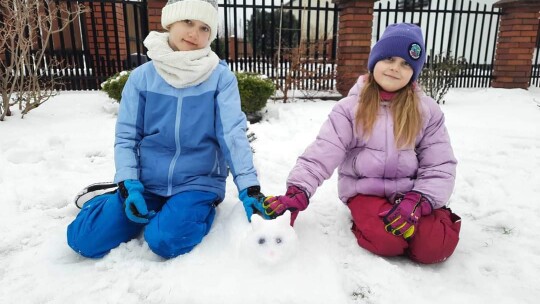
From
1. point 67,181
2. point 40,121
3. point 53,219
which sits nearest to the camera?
point 53,219

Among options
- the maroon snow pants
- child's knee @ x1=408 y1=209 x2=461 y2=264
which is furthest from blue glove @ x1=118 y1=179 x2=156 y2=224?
child's knee @ x1=408 y1=209 x2=461 y2=264

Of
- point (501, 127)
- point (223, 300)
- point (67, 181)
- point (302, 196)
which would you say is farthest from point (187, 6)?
point (501, 127)

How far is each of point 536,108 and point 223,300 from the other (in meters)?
7.19

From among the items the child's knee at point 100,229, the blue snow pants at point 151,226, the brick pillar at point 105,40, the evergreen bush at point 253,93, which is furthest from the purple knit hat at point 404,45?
the brick pillar at point 105,40

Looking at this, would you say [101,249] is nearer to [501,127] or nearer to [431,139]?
[431,139]

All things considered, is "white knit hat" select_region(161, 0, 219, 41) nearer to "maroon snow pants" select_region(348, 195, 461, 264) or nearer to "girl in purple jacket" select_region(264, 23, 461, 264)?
"girl in purple jacket" select_region(264, 23, 461, 264)

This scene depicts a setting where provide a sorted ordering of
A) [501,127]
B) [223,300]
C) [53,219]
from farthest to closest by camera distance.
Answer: [501,127] → [53,219] → [223,300]

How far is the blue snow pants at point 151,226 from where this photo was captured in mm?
1823

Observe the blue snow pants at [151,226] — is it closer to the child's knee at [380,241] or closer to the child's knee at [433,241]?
the child's knee at [380,241]

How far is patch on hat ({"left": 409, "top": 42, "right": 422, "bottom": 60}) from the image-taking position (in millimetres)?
1923

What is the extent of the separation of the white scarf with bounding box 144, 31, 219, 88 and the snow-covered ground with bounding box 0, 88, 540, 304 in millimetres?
800

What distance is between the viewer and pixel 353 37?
23.5 feet

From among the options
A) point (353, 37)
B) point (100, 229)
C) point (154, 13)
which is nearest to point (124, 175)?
point (100, 229)

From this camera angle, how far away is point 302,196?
6.12ft
